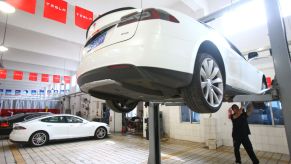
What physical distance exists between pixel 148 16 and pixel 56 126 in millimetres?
7035

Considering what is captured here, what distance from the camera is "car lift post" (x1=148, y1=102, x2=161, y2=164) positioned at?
11.6 ft

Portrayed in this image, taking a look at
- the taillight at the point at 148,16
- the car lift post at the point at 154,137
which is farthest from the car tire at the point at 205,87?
the car lift post at the point at 154,137

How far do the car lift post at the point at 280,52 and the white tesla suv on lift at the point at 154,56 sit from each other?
67cm

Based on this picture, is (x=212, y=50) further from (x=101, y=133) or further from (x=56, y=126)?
(x=101, y=133)

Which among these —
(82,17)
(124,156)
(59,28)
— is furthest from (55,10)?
(124,156)

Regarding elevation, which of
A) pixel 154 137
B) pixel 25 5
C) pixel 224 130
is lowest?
pixel 224 130

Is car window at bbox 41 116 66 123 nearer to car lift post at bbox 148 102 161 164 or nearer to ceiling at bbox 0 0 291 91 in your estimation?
ceiling at bbox 0 0 291 91

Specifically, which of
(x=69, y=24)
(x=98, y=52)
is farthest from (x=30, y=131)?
(x=98, y=52)

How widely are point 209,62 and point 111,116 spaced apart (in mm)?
9888

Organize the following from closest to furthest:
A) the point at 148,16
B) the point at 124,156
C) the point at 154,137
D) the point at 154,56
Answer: the point at 154,56, the point at 148,16, the point at 154,137, the point at 124,156

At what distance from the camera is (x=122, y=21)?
159 centimetres

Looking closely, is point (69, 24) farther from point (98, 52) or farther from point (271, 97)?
point (271, 97)

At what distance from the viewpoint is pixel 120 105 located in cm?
285

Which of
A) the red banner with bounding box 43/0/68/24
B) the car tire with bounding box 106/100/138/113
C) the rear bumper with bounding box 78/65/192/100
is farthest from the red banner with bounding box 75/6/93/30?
the rear bumper with bounding box 78/65/192/100
